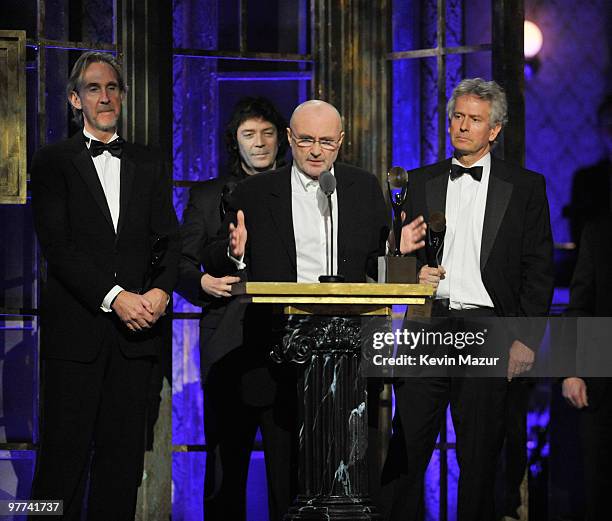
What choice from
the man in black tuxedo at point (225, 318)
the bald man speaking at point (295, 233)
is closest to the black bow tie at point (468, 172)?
the bald man speaking at point (295, 233)

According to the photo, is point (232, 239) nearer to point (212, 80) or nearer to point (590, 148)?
point (212, 80)

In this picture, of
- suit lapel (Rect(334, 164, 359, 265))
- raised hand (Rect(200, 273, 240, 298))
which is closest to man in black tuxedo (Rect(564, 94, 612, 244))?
suit lapel (Rect(334, 164, 359, 265))

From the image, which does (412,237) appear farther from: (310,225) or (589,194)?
(589,194)

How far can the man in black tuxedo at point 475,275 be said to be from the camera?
405cm

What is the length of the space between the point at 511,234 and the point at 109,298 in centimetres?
156

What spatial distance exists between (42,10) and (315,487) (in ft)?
8.77

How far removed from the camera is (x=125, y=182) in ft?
13.7

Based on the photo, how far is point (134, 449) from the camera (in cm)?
403

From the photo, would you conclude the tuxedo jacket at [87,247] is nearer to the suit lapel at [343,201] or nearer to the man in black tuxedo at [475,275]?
the suit lapel at [343,201]

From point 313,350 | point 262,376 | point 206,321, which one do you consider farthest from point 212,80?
point 313,350

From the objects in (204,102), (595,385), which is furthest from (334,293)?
(204,102)

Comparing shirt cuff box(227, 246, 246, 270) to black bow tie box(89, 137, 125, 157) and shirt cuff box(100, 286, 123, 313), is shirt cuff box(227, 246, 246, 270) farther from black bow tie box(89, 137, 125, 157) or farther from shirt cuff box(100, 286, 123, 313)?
black bow tie box(89, 137, 125, 157)

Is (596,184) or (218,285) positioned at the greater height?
(596,184)

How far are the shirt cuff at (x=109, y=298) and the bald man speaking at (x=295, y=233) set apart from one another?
34 centimetres
